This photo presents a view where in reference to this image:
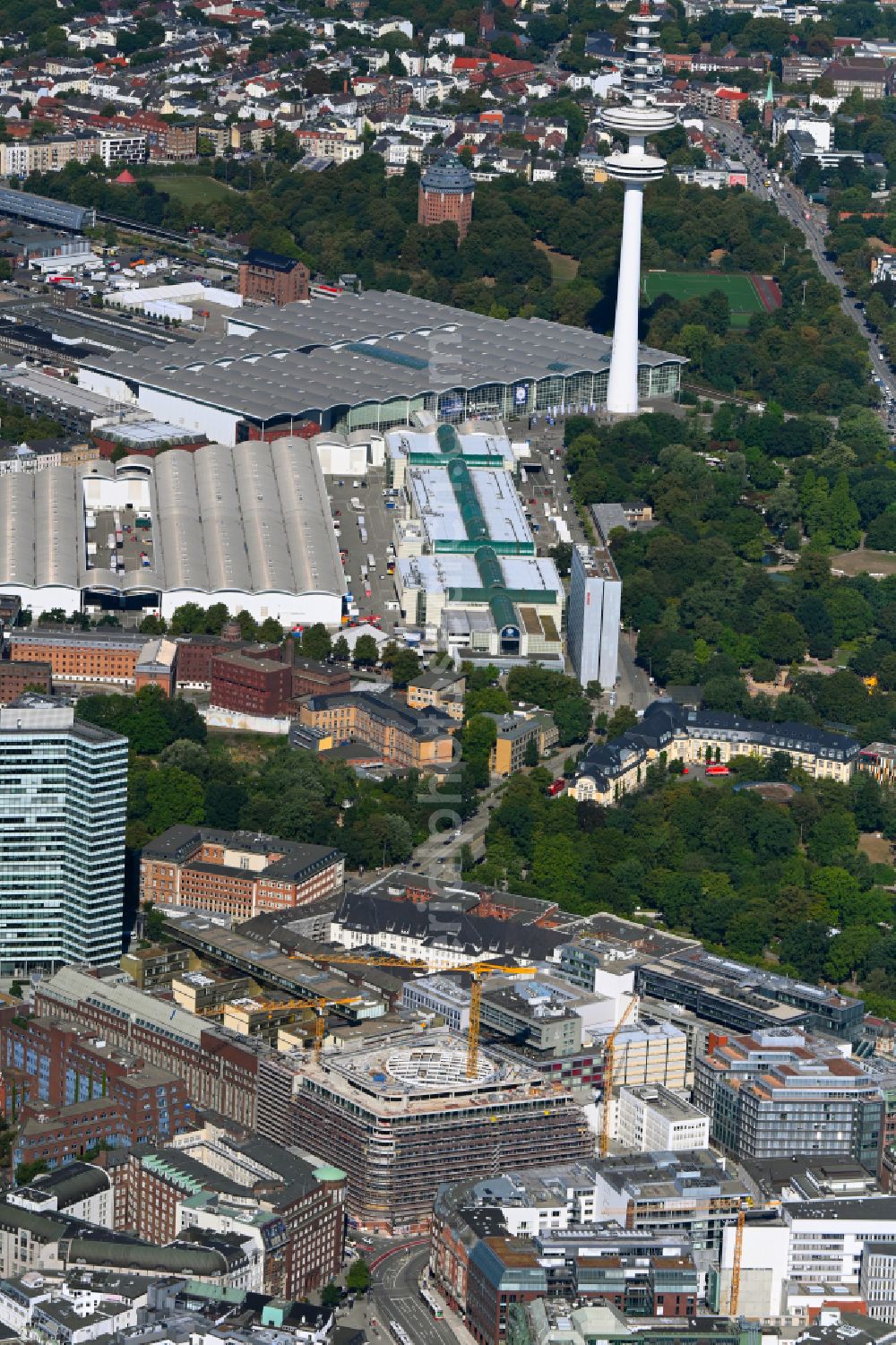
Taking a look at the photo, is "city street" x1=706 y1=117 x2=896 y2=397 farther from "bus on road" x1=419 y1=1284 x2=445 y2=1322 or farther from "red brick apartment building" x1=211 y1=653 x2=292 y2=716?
"bus on road" x1=419 y1=1284 x2=445 y2=1322

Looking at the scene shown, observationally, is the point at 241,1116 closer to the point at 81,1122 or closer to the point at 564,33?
the point at 81,1122

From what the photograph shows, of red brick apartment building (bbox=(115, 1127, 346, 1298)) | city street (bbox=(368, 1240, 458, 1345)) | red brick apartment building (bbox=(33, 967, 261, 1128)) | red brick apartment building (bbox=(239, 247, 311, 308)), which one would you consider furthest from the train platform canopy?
city street (bbox=(368, 1240, 458, 1345))

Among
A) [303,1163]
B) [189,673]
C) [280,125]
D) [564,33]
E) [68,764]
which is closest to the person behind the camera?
[303,1163]

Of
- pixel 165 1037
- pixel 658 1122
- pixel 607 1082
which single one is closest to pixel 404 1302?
pixel 658 1122

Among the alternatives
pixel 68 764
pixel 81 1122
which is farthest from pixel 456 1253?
pixel 68 764

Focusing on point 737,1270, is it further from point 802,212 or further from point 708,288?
point 802,212

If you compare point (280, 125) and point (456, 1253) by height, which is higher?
point (280, 125)
